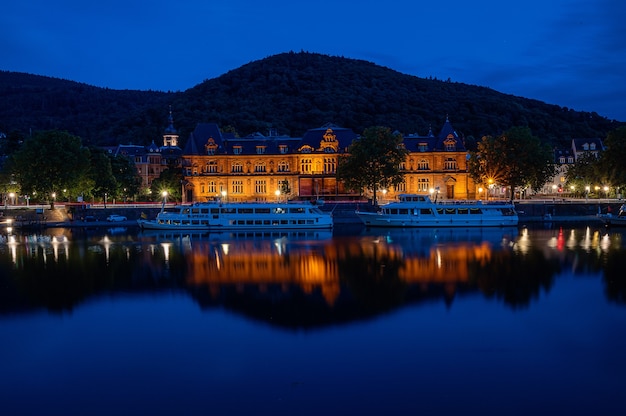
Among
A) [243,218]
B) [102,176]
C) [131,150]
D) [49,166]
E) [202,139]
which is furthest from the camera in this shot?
[131,150]

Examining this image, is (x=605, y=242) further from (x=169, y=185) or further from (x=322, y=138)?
(x=169, y=185)

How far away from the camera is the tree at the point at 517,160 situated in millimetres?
91750

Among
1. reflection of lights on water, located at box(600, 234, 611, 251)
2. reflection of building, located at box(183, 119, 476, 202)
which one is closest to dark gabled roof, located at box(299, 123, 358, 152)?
reflection of building, located at box(183, 119, 476, 202)

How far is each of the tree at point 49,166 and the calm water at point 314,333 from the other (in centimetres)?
3528

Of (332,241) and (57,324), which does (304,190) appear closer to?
(332,241)

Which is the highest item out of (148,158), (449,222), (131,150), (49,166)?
(131,150)

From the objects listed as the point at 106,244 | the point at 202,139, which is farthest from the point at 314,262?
the point at 202,139

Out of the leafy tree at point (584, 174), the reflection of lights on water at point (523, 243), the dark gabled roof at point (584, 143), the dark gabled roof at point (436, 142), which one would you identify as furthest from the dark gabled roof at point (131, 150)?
the dark gabled roof at point (584, 143)

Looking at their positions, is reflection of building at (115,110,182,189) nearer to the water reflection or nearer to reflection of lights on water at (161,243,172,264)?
the water reflection

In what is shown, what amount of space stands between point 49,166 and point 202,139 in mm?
27639

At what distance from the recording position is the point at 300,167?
337 ft

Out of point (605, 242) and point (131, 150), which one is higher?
point (131, 150)

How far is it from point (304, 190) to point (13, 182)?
43.5 meters

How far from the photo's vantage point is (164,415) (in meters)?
18.5
